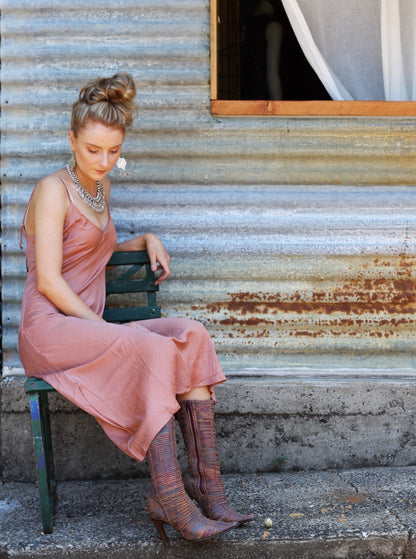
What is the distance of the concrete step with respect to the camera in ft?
9.12

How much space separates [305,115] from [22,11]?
5.13 feet

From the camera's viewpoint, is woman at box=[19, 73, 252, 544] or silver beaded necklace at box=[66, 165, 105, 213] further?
silver beaded necklace at box=[66, 165, 105, 213]

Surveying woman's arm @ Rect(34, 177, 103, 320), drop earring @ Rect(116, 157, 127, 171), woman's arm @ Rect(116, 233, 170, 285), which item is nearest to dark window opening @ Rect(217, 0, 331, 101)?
drop earring @ Rect(116, 157, 127, 171)

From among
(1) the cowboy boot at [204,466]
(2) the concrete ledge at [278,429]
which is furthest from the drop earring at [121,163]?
(1) the cowboy boot at [204,466]

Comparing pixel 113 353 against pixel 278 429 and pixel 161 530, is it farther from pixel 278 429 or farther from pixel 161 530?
pixel 278 429

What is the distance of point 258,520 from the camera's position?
2963mm

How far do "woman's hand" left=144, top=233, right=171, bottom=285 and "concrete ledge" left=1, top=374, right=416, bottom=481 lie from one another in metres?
0.70

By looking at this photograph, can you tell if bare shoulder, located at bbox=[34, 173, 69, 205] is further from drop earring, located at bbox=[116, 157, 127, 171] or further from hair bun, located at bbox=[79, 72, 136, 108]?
drop earring, located at bbox=[116, 157, 127, 171]

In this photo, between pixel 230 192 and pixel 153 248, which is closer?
pixel 153 248

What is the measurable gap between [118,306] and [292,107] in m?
1.38

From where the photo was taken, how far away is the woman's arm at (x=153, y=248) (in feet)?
10.8

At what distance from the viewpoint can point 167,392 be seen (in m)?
2.67

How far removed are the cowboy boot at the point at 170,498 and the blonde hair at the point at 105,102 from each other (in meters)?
1.26

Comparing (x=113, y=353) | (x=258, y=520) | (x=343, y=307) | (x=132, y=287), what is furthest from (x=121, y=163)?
(x=258, y=520)
